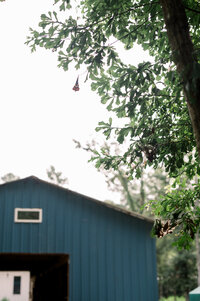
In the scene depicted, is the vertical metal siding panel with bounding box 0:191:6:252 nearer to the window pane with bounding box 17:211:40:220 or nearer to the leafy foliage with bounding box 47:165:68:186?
the window pane with bounding box 17:211:40:220

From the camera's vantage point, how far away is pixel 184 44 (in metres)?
4.93

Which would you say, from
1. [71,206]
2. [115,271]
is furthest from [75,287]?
[71,206]

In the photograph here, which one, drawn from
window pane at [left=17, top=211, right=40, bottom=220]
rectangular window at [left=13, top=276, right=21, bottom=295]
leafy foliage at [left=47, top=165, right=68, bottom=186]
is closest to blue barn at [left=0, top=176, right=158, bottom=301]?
window pane at [left=17, top=211, right=40, bottom=220]

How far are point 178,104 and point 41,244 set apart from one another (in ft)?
30.8

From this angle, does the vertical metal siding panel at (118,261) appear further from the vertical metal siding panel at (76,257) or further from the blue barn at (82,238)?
the vertical metal siding panel at (76,257)

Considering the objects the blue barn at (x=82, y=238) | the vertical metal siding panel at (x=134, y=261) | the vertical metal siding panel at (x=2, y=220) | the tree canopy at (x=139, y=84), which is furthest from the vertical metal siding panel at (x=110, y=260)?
the tree canopy at (x=139, y=84)

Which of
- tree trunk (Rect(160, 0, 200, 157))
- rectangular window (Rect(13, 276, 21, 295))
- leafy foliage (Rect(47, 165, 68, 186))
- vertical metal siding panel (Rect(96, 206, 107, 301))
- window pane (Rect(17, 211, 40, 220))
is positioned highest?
leafy foliage (Rect(47, 165, 68, 186))

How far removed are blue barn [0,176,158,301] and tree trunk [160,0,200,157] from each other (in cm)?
1085

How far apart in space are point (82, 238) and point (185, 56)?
11.4 metres

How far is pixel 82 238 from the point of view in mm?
15039

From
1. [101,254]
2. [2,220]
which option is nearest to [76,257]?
[101,254]

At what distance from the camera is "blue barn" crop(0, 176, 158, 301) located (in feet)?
47.4

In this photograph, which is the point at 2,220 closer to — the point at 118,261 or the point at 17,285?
the point at 17,285

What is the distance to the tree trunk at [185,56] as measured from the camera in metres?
4.70
